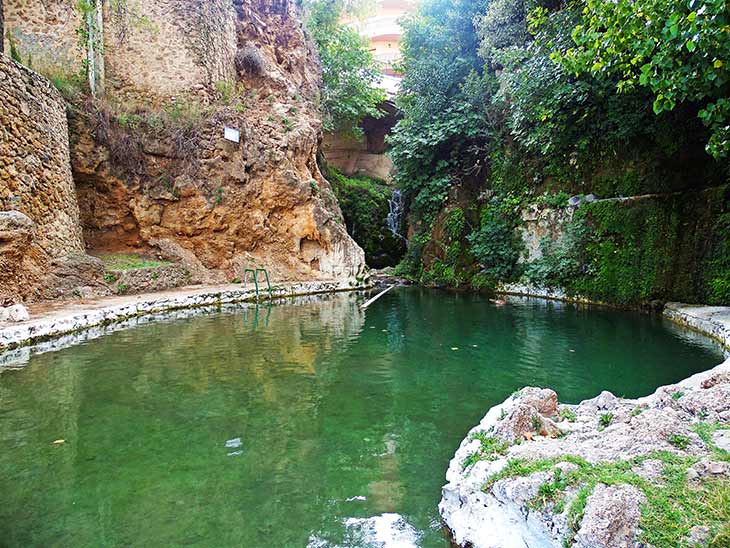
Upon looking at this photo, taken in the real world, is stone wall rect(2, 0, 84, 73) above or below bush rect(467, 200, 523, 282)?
above

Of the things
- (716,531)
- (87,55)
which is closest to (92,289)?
(87,55)

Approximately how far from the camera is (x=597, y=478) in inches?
90.4

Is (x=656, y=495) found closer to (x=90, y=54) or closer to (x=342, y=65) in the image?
(x=90, y=54)

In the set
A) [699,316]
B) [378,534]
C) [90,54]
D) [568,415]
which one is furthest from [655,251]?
→ [90,54]

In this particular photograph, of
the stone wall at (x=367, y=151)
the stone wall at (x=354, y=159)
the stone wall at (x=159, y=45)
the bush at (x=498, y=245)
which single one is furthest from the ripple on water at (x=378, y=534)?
the stone wall at (x=354, y=159)

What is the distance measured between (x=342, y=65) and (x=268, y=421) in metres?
26.1

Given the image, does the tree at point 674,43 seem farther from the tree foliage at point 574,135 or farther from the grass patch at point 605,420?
the grass patch at point 605,420

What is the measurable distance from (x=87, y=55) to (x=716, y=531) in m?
19.1

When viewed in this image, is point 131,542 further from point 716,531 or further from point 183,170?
point 183,170

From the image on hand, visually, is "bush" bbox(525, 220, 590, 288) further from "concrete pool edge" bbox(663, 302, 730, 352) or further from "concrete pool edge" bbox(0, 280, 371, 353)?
"concrete pool edge" bbox(0, 280, 371, 353)

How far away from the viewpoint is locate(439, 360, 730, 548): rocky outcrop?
1.97 m

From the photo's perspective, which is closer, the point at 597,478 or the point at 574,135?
the point at 597,478

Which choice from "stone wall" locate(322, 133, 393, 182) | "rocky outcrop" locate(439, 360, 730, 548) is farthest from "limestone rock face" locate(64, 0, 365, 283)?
"rocky outcrop" locate(439, 360, 730, 548)

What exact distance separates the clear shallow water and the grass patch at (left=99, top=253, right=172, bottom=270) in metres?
5.03
